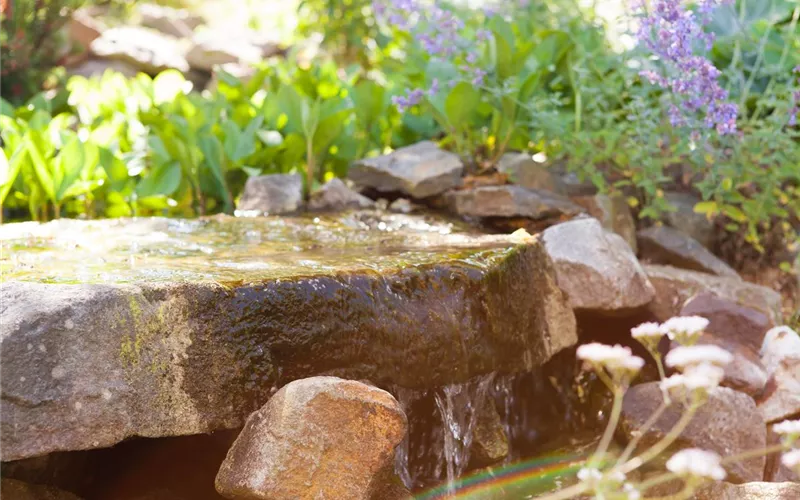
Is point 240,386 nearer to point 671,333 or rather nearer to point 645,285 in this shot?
point 671,333

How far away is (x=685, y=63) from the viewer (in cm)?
349

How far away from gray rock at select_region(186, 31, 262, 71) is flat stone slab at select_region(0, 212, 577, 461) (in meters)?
5.10

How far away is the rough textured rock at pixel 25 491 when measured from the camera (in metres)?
2.29

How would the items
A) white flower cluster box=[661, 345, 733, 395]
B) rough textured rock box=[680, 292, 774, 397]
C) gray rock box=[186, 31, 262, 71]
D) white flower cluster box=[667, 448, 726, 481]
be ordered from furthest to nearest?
gray rock box=[186, 31, 262, 71] < rough textured rock box=[680, 292, 774, 397] < white flower cluster box=[661, 345, 733, 395] < white flower cluster box=[667, 448, 726, 481]

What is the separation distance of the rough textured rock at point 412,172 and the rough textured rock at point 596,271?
0.84 meters

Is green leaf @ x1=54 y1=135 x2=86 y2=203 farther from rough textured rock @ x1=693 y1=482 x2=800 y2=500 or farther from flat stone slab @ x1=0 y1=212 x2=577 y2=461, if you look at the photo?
rough textured rock @ x1=693 y1=482 x2=800 y2=500

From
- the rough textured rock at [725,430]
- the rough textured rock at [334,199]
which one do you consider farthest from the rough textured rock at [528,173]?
the rough textured rock at [725,430]

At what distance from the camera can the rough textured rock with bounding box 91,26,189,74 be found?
26.2 ft

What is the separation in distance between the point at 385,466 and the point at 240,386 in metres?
0.44

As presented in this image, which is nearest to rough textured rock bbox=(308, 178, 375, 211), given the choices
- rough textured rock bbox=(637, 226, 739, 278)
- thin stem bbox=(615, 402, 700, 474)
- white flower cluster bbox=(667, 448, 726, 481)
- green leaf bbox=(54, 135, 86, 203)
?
green leaf bbox=(54, 135, 86, 203)

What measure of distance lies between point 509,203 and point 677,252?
2.85ft

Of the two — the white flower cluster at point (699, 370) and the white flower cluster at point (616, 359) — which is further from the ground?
the white flower cluster at point (699, 370)

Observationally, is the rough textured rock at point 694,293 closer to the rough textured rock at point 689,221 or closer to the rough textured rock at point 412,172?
the rough textured rock at point 689,221

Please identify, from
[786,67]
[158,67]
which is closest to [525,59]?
[786,67]
